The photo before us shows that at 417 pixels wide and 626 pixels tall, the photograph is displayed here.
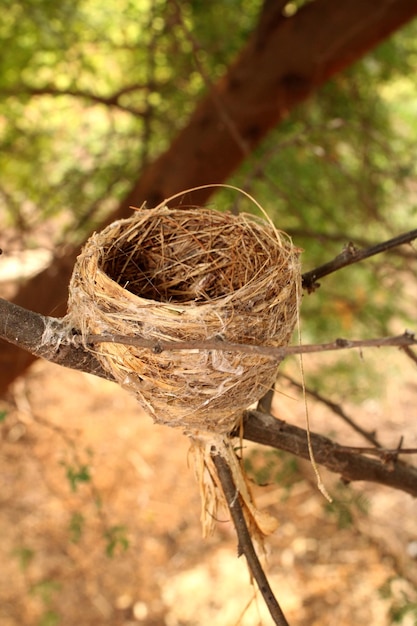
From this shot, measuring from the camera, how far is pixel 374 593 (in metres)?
3.80

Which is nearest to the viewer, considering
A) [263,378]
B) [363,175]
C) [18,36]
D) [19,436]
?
[263,378]

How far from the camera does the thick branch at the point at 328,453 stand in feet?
4.74

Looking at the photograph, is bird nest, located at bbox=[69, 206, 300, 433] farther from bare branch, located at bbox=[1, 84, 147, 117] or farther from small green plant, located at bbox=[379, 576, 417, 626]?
bare branch, located at bbox=[1, 84, 147, 117]

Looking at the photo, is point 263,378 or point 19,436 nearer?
point 263,378

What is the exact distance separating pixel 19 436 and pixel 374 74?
3.02 metres

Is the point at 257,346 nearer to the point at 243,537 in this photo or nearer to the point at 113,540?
the point at 243,537

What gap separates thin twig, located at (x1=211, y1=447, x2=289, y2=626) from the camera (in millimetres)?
1261

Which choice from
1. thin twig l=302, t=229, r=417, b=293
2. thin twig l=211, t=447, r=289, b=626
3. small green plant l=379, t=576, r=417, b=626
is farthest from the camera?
small green plant l=379, t=576, r=417, b=626

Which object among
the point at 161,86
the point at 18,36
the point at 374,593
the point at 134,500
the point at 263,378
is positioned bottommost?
the point at 263,378

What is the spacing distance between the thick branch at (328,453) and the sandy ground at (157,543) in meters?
1.46

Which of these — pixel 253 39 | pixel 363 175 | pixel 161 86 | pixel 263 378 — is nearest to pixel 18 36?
pixel 161 86

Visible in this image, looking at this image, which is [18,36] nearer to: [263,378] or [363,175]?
[363,175]

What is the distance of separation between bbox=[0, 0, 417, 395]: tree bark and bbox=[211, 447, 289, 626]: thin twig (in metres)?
1.70

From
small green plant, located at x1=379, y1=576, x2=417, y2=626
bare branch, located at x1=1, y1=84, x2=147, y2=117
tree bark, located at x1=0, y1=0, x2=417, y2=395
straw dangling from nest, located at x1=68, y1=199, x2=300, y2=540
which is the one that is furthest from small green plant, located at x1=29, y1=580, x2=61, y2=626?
straw dangling from nest, located at x1=68, y1=199, x2=300, y2=540
